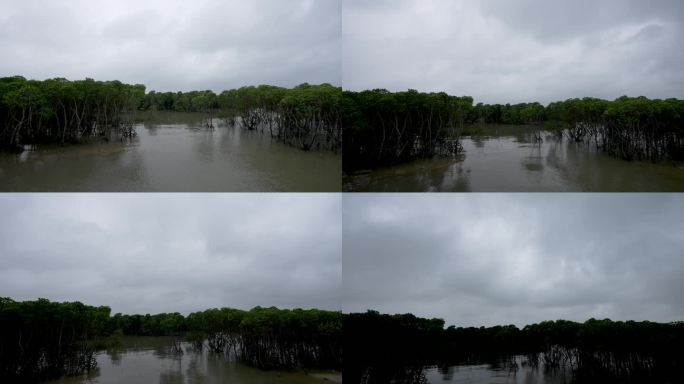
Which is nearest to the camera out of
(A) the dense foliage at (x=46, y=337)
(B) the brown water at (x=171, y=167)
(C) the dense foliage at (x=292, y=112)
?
(B) the brown water at (x=171, y=167)

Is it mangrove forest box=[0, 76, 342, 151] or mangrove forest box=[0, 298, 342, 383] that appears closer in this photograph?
mangrove forest box=[0, 298, 342, 383]

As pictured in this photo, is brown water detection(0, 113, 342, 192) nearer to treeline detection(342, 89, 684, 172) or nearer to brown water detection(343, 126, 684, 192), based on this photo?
treeline detection(342, 89, 684, 172)

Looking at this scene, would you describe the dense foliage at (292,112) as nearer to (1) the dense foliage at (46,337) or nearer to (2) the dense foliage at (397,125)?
(2) the dense foliage at (397,125)

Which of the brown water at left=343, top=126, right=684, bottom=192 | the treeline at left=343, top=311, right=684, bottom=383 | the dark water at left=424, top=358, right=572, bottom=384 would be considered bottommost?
the dark water at left=424, top=358, right=572, bottom=384

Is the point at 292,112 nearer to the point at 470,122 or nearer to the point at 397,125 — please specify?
the point at 397,125

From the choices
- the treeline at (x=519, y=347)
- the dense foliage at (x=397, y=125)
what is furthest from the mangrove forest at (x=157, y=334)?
the dense foliage at (x=397, y=125)

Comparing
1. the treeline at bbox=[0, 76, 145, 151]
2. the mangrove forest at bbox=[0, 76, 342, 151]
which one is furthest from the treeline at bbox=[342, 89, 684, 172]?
the treeline at bbox=[0, 76, 145, 151]

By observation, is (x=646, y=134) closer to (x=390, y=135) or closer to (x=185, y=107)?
(x=390, y=135)
